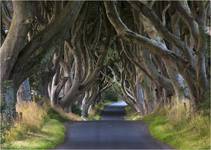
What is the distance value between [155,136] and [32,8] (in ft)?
21.8

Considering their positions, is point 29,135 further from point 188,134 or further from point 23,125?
point 188,134

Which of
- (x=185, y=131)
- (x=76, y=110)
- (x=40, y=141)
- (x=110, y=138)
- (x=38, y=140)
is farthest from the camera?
(x=76, y=110)

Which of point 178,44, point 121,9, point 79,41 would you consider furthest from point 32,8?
point 79,41

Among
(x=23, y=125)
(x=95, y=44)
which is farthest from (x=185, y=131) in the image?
(x=95, y=44)

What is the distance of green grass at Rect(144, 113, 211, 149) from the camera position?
48.7 ft

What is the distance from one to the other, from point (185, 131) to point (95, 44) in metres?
15.4

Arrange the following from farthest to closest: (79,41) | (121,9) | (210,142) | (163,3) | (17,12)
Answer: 1. (79,41)
2. (121,9)
3. (163,3)
4. (17,12)
5. (210,142)

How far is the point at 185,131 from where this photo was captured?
17.4 m

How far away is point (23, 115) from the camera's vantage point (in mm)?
18469

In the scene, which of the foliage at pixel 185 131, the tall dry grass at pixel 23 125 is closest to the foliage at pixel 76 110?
the tall dry grass at pixel 23 125

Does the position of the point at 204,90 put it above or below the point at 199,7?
below

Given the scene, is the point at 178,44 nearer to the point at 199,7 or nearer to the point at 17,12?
the point at 199,7

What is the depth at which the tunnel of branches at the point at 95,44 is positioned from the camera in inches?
658

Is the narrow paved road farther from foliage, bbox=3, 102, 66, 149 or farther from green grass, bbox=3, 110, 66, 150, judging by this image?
foliage, bbox=3, 102, 66, 149
